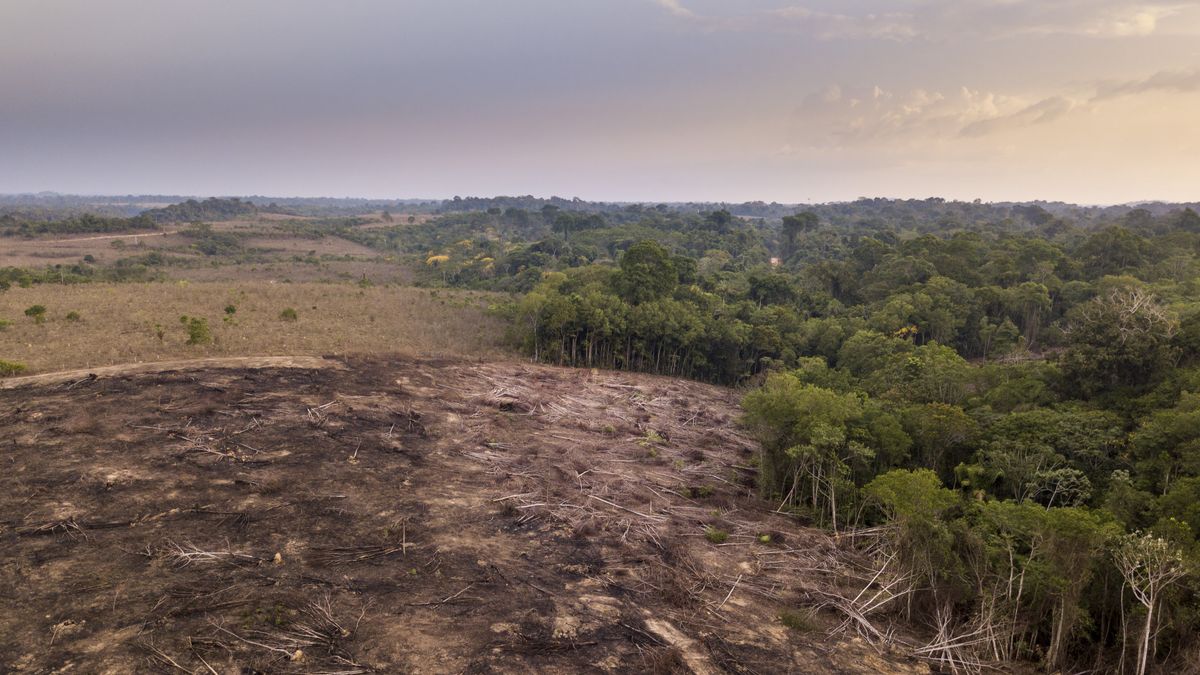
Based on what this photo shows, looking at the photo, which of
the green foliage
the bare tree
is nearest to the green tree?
the bare tree

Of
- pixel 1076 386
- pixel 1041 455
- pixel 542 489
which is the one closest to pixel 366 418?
pixel 542 489

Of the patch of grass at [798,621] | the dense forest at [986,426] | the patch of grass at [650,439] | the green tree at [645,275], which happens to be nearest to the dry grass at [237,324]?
the dense forest at [986,426]

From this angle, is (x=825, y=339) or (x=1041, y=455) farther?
(x=825, y=339)

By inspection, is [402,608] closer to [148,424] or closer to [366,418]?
[366,418]

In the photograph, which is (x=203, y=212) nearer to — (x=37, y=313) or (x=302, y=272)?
(x=302, y=272)

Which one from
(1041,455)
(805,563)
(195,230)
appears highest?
(195,230)

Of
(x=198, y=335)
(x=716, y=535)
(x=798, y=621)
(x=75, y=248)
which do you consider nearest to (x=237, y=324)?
(x=198, y=335)
